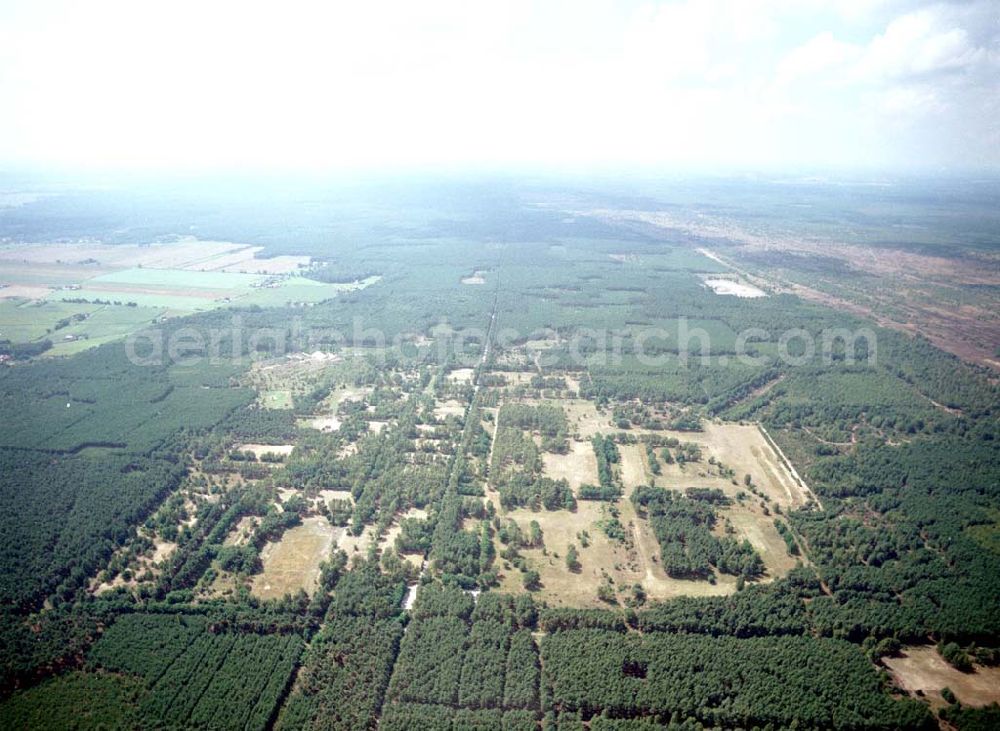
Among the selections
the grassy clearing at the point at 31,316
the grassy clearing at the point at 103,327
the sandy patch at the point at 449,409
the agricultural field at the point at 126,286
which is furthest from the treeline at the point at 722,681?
the grassy clearing at the point at 31,316

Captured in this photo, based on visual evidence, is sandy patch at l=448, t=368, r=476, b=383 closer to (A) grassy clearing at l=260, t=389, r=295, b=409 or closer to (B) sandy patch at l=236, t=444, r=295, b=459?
(A) grassy clearing at l=260, t=389, r=295, b=409

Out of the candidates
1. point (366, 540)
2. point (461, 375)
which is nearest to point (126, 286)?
point (461, 375)

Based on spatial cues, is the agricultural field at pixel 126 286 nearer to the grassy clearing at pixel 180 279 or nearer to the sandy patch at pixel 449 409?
the grassy clearing at pixel 180 279

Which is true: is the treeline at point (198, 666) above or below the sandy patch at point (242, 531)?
below

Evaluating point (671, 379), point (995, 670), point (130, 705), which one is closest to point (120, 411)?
point (130, 705)

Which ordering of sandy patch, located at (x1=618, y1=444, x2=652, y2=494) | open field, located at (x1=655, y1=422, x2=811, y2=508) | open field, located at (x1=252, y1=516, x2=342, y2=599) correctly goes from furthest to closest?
1. sandy patch, located at (x1=618, y1=444, x2=652, y2=494)
2. open field, located at (x1=655, y1=422, x2=811, y2=508)
3. open field, located at (x1=252, y1=516, x2=342, y2=599)

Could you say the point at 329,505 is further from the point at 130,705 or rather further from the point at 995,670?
the point at 995,670

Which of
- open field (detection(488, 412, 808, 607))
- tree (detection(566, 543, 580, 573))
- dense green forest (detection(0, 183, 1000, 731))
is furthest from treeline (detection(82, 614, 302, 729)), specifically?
tree (detection(566, 543, 580, 573))
